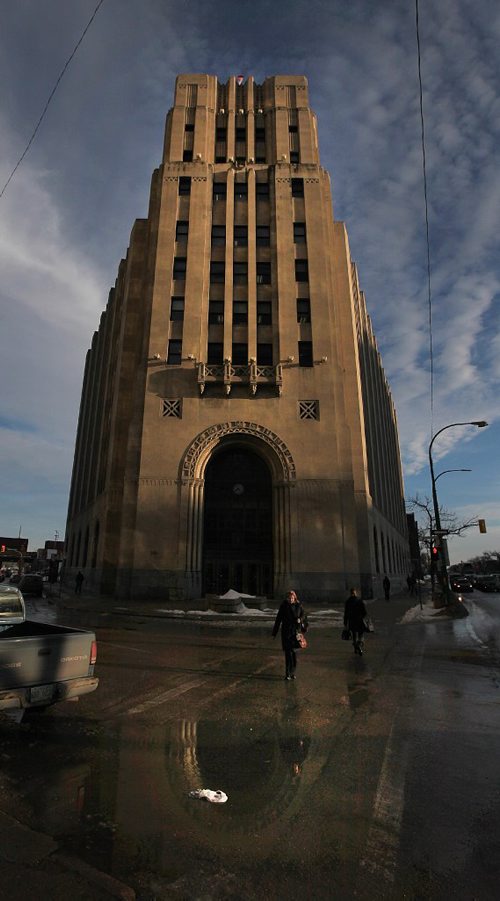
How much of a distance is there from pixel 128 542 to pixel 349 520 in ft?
43.6

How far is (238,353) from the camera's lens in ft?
101

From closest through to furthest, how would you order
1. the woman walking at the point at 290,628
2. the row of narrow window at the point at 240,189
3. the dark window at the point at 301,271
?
the woman walking at the point at 290,628 < the dark window at the point at 301,271 < the row of narrow window at the point at 240,189

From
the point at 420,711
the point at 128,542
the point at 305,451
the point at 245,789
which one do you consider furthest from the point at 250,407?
the point at 245,789

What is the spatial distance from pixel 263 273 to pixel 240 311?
11.9ft

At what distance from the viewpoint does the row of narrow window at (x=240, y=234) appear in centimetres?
3347

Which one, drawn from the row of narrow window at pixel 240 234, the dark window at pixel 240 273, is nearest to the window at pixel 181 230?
the row of narrow window at pixel 240 234

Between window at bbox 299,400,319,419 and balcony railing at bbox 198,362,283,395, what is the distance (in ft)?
5.71

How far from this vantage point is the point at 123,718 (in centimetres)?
619

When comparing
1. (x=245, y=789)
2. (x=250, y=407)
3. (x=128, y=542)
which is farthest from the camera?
(x=250, y=407)

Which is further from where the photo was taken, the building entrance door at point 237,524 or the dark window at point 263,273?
the dark window at point 263,273

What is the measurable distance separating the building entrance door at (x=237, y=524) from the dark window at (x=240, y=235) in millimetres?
15349

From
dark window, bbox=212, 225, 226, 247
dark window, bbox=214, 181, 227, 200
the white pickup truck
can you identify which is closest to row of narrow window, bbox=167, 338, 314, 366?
dark window, bbox=212, 225, 226, 247

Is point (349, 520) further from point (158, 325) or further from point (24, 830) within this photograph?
point (24, 830)

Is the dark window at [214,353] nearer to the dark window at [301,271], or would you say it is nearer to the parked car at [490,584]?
the dark window at [301,271]
